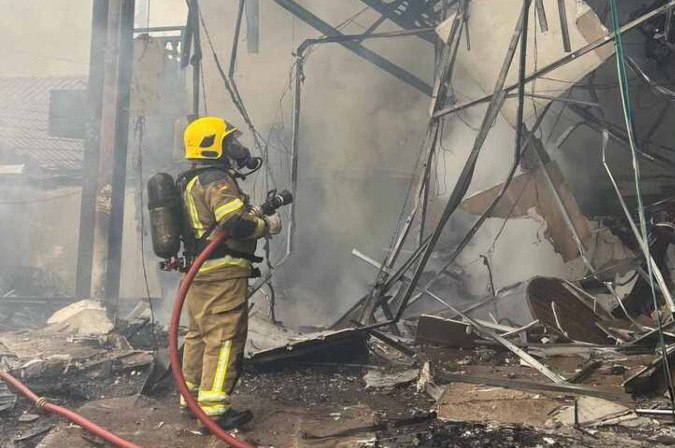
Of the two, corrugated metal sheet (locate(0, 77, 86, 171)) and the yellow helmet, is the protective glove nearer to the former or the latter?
the yellow helmet

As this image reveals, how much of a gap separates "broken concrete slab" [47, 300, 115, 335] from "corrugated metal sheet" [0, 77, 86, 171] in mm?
12633

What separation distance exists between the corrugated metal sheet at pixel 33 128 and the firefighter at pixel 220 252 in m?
16.7

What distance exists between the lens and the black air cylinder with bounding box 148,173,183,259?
441cm

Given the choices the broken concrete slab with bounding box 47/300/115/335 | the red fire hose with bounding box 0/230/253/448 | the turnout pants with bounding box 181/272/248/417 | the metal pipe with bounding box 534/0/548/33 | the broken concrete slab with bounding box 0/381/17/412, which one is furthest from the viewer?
the broken concrete slab with bounding box 47/300/115/335

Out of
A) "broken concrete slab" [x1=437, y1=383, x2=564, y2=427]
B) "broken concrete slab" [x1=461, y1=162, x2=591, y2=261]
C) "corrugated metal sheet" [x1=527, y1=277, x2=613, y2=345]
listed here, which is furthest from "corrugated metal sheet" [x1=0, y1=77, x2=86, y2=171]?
"broken concrete slab" [x1=437, y1=383, x2=564, y2=427]

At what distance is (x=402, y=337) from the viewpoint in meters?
6.48

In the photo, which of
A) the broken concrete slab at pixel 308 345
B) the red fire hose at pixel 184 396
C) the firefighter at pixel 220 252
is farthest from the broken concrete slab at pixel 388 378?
the red fire hose at pixel 184 396

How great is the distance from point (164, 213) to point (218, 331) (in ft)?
2.90

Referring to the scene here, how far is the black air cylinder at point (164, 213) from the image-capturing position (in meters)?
4.41

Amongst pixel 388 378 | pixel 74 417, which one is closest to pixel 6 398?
pixel 74 417

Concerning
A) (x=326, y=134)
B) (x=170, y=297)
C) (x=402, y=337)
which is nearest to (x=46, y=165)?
(x=170, y=297)

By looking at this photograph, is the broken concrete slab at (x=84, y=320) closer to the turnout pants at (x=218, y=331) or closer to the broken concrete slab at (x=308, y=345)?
the broken concrete slab at (x=308, y=345)

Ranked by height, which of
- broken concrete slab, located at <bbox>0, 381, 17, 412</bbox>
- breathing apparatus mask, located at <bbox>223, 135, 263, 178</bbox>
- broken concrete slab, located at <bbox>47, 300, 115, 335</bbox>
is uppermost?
breathing apparatus mask, located at <bbox>223, 135, 263, 178</bbox>

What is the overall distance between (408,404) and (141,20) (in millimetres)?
36701
